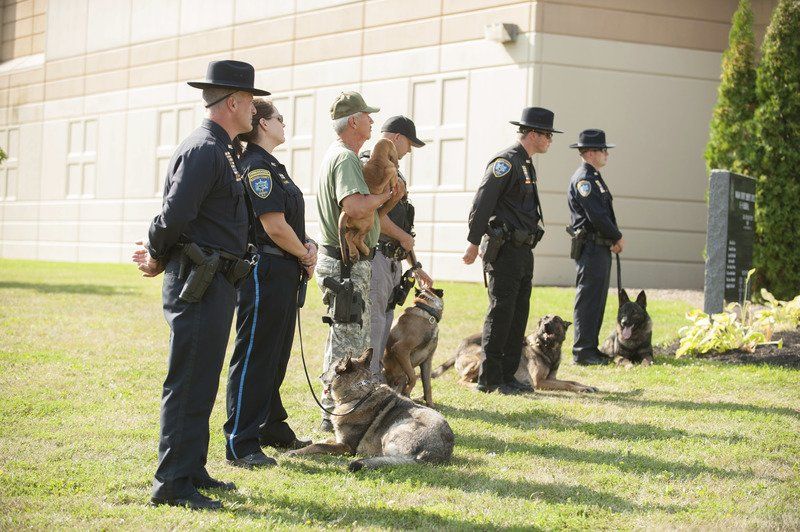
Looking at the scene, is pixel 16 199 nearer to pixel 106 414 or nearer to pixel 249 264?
pixel 106 414

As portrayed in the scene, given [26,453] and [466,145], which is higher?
[466,145]

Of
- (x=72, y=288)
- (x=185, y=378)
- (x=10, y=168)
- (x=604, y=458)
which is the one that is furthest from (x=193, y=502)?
(x=10, y=168)

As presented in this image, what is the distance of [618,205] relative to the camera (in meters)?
18.5

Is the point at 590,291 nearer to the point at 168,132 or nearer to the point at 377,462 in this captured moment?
the point at 377,462

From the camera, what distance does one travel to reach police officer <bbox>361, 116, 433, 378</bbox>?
6953 mm

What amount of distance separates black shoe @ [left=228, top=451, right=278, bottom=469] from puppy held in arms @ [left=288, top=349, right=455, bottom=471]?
29 centimetres

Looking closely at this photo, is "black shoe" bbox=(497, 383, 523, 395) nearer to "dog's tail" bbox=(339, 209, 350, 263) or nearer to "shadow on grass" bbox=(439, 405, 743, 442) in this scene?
"shadow on grass" bbox=(439, 405, 743, 442)

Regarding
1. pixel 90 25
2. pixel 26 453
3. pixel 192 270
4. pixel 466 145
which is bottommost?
pixel 26 453

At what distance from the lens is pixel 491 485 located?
540 centimetres

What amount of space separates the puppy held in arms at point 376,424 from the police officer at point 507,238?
2.49m

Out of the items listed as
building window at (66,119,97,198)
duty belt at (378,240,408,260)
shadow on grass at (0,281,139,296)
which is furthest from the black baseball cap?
building window at (66,119,97,198)

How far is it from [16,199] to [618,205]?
22.7 metres

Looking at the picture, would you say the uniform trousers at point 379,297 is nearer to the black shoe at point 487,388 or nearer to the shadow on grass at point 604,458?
the shadow on grass at point 604,458

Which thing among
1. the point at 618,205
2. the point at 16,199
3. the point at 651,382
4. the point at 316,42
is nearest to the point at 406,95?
the point at 316,42
